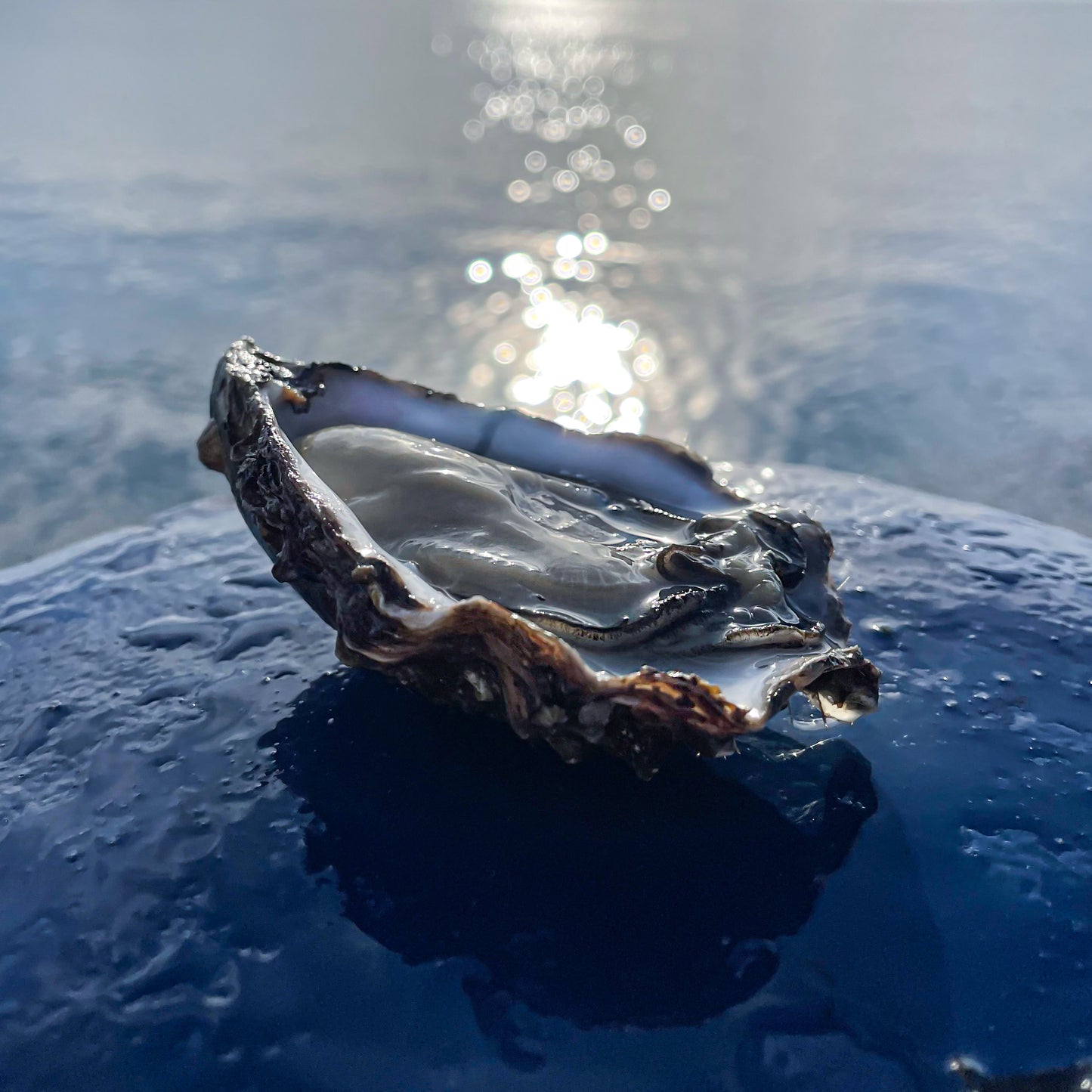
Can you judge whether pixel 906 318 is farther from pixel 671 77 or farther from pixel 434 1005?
pixel 671 77

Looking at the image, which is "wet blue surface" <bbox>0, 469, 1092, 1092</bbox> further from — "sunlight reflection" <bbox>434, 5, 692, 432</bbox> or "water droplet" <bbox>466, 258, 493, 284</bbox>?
"water droplet" <bbox>466, 258, 493, 284</bbox>

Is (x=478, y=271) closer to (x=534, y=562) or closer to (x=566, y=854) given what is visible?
(x=534, y=562)

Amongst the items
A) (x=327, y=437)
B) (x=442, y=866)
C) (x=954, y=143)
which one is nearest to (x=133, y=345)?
(x=327, y=437)

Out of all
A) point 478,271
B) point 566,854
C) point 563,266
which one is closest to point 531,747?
point 566,854

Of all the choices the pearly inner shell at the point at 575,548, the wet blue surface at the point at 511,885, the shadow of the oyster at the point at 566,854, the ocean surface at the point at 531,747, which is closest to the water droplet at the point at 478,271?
the ocean surface at the point at 531,747

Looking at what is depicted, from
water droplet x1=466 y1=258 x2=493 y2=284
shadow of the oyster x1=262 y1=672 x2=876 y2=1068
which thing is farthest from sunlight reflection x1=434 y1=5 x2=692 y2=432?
shadow of the oyster x1=262 y1=672 x2=876 y2=1068

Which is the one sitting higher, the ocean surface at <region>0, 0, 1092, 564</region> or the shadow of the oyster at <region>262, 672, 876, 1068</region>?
the ocean surface at <region>0, 0, 1092, 564</region>
